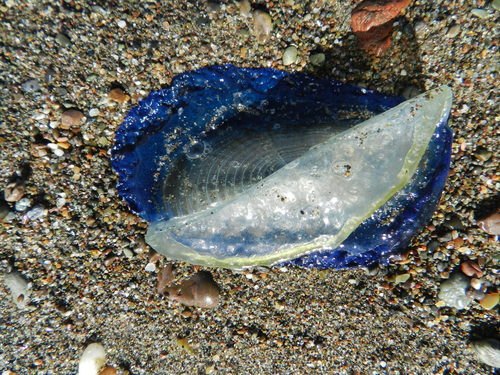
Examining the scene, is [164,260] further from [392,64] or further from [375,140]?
[392,64]

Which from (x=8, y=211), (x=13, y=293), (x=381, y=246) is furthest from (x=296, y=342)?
(x=8, y=211)

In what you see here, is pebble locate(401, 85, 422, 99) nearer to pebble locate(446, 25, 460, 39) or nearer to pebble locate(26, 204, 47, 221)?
pebble locate(446, 25, 460, 39)

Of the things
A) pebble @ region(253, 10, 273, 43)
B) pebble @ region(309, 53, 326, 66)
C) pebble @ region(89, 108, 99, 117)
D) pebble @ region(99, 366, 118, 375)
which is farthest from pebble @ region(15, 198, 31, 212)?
pebble @ region(309, 53, 326, 66)

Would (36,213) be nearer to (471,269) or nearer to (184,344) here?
(184,344)

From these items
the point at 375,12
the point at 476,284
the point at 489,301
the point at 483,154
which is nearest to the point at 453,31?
the point at 375,12

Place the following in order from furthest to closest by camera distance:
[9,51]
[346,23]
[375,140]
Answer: [346,23]
[9,51]
[375,140]

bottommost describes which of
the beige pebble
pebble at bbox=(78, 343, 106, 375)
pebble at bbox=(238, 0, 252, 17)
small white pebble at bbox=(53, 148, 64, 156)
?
the beige pebble
